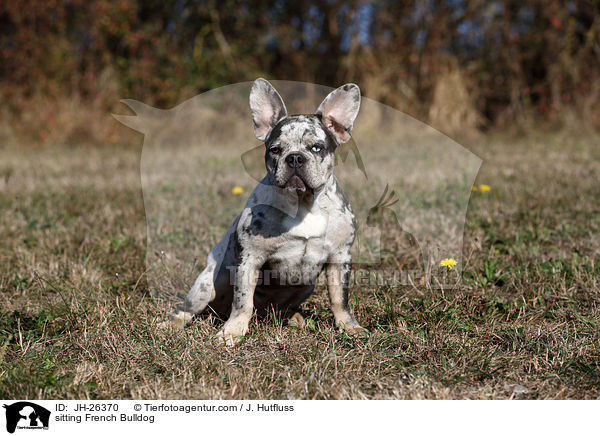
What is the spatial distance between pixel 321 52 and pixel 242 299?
1002 cm

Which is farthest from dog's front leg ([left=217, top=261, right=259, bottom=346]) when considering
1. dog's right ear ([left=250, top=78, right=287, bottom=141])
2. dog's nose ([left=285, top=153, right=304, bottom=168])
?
dog's right ear ([left=250, top=78, right=287, bottom=141])

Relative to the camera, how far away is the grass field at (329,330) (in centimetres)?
233

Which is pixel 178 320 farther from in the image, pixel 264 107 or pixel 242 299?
pixel 264 107

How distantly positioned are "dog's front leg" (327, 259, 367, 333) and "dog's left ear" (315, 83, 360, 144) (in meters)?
0.67

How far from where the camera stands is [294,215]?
2.80m

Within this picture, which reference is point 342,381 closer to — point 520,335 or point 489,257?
point 520,335

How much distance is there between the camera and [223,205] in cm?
527

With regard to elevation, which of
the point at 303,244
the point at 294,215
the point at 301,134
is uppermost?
the point at 301,134

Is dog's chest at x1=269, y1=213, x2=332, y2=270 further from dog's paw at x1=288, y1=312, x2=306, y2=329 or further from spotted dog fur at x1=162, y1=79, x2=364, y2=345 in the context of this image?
dog's paw at x1=288, y1=312, x2=306, y2=329

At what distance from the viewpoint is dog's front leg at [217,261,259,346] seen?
2789mm

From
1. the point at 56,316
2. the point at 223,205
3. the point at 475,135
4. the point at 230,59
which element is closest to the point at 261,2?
the point at 230,59

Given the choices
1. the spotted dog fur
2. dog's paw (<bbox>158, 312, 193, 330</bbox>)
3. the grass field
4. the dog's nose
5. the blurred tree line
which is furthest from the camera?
the blurred tree line
